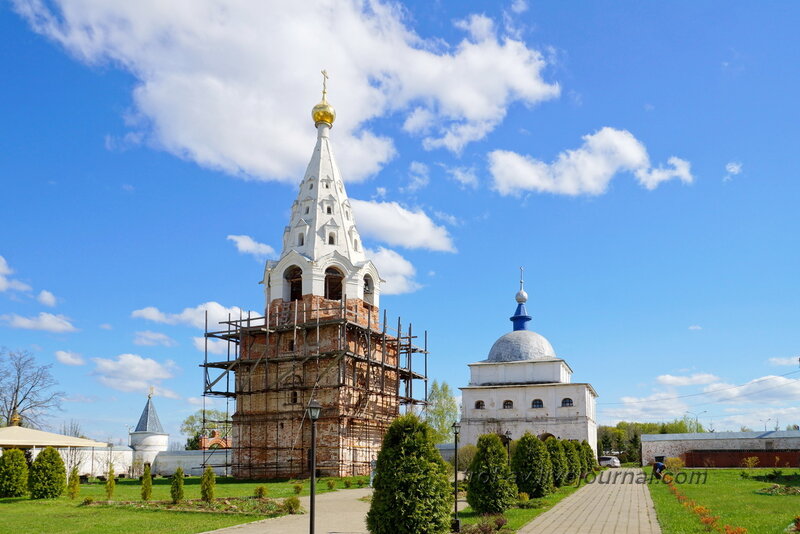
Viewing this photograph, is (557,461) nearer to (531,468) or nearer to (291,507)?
(531,468)

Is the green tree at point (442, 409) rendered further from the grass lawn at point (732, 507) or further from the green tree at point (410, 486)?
the green tree at point (410, 486)

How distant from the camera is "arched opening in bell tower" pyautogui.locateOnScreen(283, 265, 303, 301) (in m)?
34.6

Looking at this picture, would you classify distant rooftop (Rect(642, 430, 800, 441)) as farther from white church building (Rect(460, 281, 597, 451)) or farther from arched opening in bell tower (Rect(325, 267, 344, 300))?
arched opening in bell tower (Rect(325, 267, 344, 300))

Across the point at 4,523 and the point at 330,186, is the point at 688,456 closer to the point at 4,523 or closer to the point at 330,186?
the point at 330,186

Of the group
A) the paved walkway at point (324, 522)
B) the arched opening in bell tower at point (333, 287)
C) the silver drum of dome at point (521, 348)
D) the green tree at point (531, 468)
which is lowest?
the paved walkway at point (324, 522)

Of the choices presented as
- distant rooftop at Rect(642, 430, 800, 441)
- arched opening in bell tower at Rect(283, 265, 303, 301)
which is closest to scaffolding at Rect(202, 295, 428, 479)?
arched opening in bell tower at Rect(283, 265, 303, 301)

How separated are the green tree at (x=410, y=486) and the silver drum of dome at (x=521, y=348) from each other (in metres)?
31.8

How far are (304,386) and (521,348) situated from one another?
17308 millimetres

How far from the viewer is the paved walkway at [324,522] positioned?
14.5 metres

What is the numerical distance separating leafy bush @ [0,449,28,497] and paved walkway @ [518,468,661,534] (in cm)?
1690

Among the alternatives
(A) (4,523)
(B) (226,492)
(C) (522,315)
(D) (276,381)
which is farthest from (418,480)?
(C) (522,315)

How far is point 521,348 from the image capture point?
43.9 meters

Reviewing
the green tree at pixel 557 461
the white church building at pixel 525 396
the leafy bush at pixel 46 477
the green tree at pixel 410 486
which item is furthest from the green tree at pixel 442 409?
the green tree at pixel 410 486

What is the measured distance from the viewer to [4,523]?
50.9 feet
